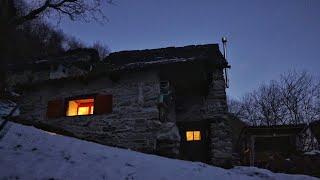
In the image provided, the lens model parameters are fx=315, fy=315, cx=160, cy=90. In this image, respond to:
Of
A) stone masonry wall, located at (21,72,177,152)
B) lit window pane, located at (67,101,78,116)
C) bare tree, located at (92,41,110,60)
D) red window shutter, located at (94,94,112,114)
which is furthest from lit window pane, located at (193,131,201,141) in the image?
bare tree, located at (92,41,110,60)

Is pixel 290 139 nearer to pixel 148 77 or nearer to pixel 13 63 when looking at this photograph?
pixel 148 77

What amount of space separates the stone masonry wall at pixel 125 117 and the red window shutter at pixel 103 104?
7.4 inches

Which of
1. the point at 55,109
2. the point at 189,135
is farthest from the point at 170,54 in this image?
the point at 55,109

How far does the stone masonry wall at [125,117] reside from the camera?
12656 millimetres

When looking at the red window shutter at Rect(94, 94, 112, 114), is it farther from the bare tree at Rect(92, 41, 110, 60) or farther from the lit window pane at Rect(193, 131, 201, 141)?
the bare tree at Rect(92, 41, 110, 60)

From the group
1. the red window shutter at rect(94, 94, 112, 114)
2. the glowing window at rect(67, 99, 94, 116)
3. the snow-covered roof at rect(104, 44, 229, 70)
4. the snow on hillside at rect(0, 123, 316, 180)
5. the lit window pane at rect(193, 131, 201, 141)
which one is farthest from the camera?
the snow-covered roof at rect(104, 44, 229, 70)

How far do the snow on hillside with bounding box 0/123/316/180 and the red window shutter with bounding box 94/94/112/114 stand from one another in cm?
451

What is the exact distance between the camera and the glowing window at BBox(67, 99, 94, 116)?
1496 centimetres

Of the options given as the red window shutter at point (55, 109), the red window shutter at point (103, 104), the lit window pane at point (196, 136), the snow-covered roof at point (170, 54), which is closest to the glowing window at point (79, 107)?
the red window shutter at point (55, 109)

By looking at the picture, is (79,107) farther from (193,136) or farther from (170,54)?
(170,54)

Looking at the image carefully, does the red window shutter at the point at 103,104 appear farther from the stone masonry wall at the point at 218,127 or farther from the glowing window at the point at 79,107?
the stone masonry wall at the point at 218,127

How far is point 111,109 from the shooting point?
13578 mm

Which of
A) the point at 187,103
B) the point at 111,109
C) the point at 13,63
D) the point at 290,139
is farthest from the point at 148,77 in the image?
the point at 13,63

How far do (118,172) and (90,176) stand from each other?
2.41 ft
